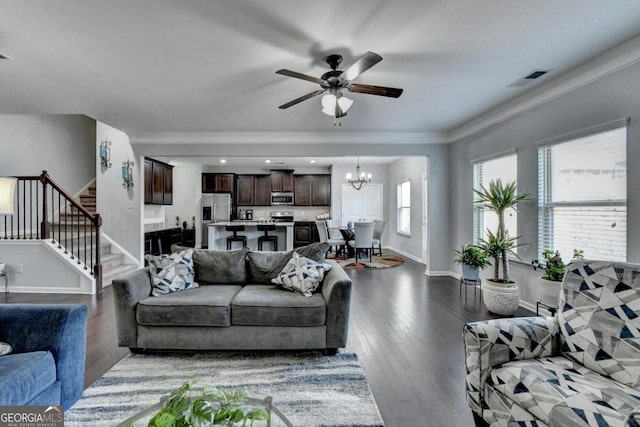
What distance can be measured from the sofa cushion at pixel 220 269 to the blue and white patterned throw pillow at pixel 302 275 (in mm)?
382

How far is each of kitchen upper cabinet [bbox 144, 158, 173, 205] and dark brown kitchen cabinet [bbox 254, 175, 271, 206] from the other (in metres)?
2.67

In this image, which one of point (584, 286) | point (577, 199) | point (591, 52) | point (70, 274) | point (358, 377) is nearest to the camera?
point (584, 286)

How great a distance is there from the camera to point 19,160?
5645mm

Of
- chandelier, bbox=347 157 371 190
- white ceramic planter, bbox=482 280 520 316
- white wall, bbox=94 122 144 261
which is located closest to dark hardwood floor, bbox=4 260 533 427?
white ceramic planter, bbox=482 280 520 316

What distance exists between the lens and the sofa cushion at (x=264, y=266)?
3069mm

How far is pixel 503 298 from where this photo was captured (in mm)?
3498

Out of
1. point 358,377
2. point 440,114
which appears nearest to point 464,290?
point 440,114

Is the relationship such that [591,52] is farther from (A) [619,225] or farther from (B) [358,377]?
(B) [358,377]

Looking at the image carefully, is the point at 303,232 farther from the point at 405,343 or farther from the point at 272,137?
the point at 405,343

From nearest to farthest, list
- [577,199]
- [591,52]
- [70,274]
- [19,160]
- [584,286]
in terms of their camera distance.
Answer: [584,286]
[591,52]
[577,199]
[70,274]
[19,160]

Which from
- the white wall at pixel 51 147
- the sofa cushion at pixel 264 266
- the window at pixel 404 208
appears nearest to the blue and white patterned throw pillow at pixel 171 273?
the sofa cushion at pixel 264 266

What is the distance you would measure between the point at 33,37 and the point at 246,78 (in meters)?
1.72

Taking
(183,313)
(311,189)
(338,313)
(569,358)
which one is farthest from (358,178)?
(569,358)

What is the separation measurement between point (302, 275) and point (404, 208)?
633cm
